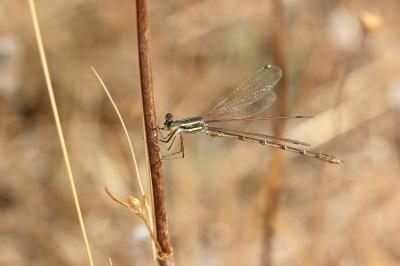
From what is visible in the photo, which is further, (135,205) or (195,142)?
(195,142)

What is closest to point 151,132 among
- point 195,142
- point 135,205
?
point 135,205

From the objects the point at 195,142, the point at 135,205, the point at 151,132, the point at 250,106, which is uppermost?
the point at 195,142

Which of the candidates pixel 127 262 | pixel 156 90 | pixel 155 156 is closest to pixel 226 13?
pixel 156 90

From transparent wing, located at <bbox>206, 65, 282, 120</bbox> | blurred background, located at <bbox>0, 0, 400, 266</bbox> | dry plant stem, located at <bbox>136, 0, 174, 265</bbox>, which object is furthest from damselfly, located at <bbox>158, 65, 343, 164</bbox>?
dry plant stem, located at <bbox>136, 0, 174, 265</bbox>

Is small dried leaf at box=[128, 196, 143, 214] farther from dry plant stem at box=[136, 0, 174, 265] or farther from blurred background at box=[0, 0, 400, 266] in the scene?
blurred background at box=[0, 0, 400, 266]

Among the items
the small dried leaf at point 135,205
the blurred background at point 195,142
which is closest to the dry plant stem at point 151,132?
the small dried leaf at point 135,205

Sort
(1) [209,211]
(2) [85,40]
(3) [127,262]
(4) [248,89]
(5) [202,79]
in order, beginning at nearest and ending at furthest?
(4) [248,89] → (3) [127,262] → (1) [209,211] → (2) [85,40] → (5) [202,79]

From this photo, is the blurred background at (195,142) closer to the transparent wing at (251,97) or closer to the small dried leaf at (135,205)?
the transparent wing at (251,97)

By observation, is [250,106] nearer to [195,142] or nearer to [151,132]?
[195,142]

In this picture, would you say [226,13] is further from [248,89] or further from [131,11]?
[248,89]
